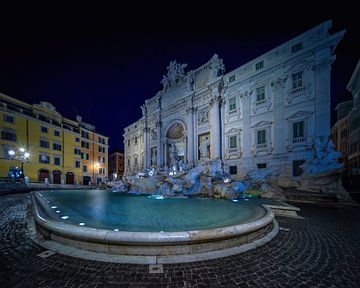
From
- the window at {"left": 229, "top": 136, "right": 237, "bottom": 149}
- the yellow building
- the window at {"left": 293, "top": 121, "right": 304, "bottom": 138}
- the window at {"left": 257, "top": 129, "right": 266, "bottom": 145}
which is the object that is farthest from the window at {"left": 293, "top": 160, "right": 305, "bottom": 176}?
the yellow building

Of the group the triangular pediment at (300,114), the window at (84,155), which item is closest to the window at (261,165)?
the triangular pediment at (300,114)

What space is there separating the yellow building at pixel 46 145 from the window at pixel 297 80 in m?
28.6

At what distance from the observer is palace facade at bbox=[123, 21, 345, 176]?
13.2 m

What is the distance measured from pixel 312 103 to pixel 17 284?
1773 cm

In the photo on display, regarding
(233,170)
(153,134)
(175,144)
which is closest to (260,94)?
(233,170)

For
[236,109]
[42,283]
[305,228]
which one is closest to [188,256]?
[42,283]

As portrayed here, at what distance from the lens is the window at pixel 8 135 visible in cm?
2297

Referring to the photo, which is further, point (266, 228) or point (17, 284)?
point (266, 228)

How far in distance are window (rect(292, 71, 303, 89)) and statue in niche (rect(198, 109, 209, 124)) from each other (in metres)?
8.85

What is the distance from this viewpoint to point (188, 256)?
315 cm

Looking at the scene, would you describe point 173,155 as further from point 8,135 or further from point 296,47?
point 8,135

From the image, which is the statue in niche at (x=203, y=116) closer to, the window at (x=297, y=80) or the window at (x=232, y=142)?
the window at (x=232, y=142)

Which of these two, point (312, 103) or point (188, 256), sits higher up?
point (312, 103)

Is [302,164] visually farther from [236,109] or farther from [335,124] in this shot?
[335,124]
